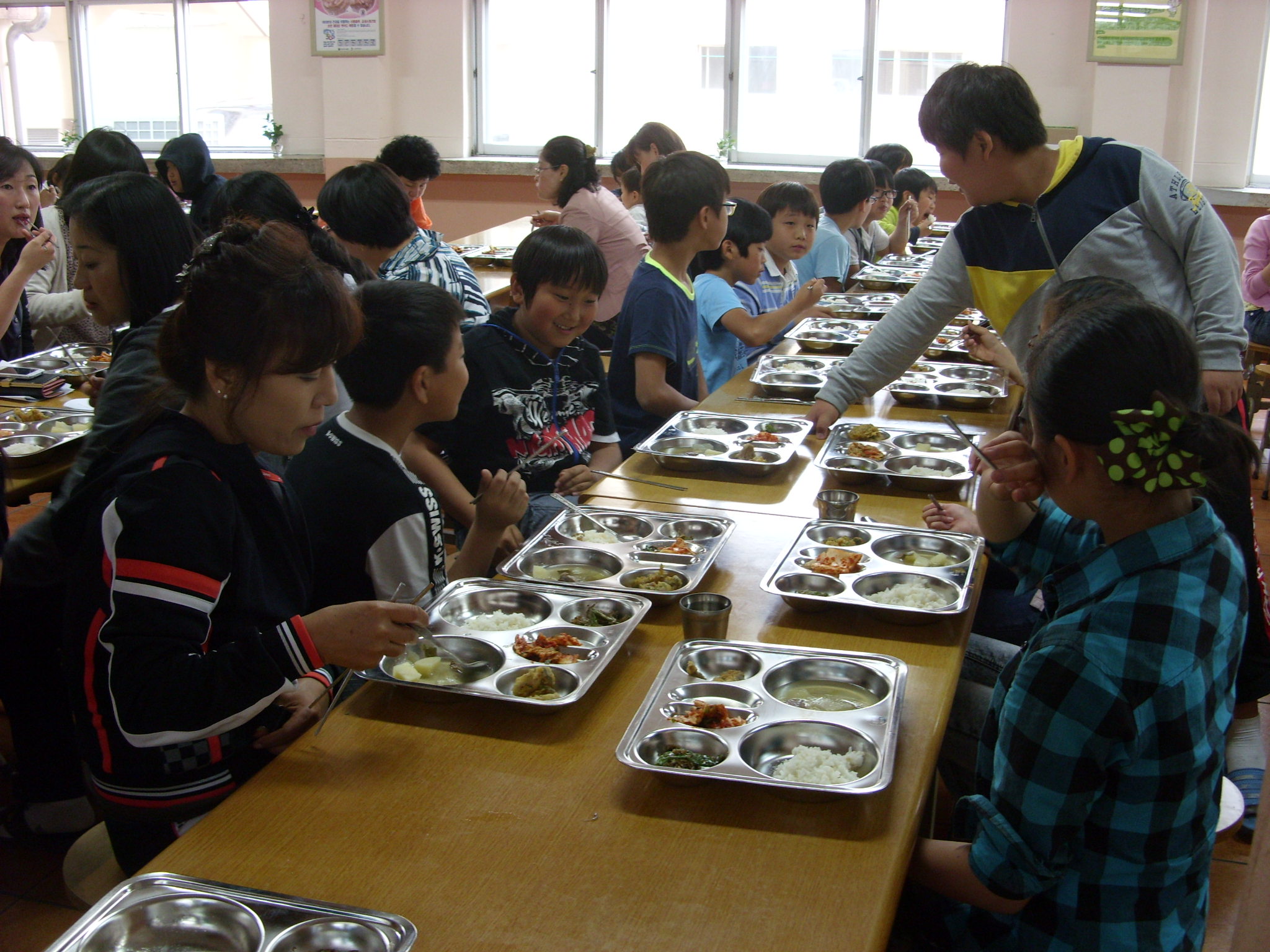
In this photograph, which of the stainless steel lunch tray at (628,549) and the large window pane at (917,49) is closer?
the stainless steel lunch tray at (628,549)

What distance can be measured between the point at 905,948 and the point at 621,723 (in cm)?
69

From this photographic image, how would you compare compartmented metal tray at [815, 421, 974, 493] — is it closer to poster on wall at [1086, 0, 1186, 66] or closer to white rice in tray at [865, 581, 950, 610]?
white rice in tray at [865, 581, 950, 610]

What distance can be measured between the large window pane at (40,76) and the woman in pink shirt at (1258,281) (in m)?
10.1

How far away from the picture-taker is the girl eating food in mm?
1328

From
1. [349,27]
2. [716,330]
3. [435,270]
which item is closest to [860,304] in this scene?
[716,330]

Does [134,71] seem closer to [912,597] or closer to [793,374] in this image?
[793,374]

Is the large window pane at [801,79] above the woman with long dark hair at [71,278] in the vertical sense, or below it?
above

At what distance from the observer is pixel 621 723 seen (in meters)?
A: 1.47

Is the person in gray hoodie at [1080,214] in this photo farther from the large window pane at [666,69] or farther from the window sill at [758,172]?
the large window pane at [666,69]

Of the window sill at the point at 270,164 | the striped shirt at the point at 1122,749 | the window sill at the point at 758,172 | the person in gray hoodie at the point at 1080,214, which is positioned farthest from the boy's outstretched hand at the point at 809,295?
the window sill at the point at 270,164

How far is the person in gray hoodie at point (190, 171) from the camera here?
4.87 m

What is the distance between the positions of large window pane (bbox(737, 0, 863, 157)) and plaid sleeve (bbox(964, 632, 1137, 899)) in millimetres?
8433

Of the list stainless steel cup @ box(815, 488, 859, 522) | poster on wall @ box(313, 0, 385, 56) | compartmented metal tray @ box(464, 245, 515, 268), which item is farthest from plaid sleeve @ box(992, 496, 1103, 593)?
poster on wall @ box(313, 0, 385, 56)

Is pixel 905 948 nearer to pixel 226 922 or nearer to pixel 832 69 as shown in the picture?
pixel 226 922
